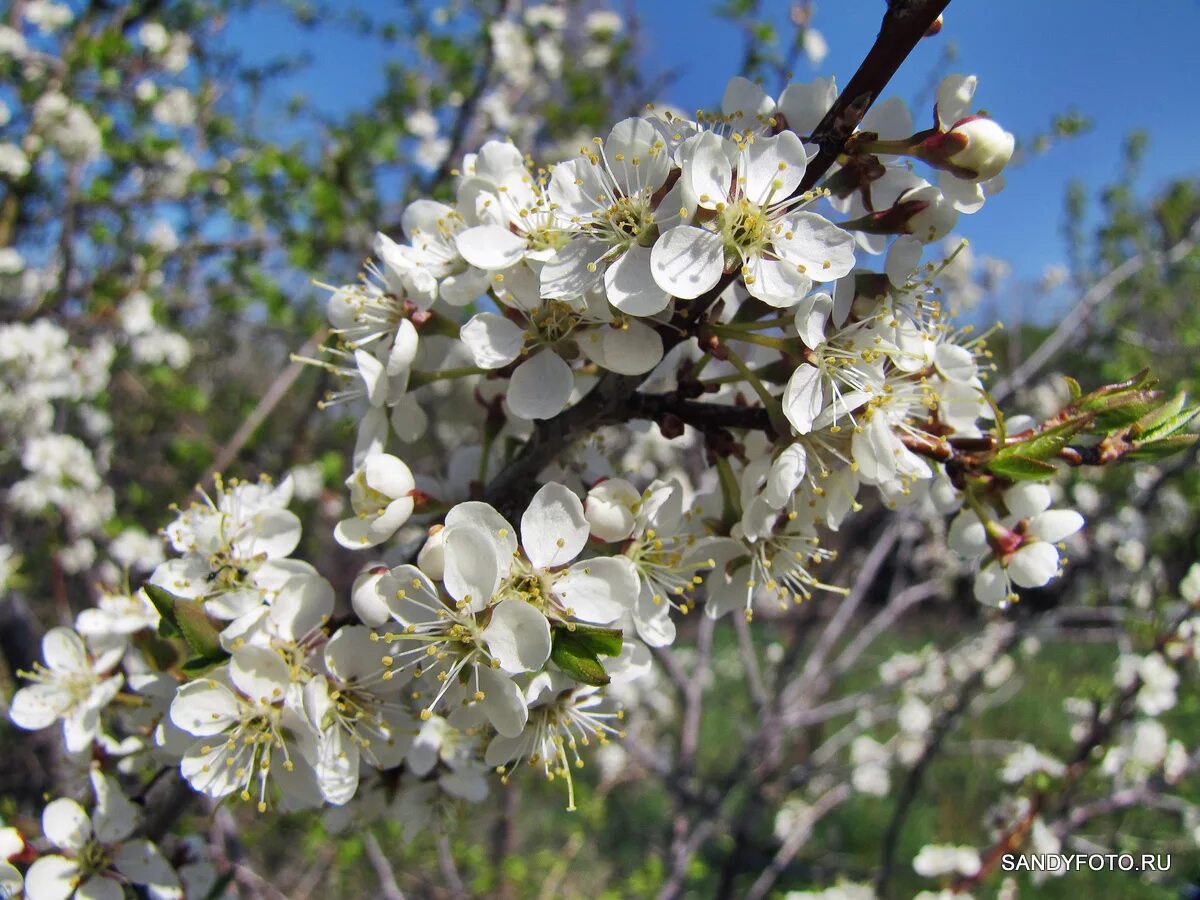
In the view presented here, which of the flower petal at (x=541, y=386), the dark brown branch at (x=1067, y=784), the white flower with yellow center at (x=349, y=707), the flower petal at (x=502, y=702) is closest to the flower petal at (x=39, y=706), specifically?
the white flower with yellow center at (x=349, y=707)

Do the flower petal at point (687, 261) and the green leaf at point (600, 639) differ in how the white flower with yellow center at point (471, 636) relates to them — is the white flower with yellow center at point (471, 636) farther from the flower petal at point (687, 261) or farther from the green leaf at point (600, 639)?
→ the flower petal at point (687, 261)

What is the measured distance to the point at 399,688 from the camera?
97 centimetres

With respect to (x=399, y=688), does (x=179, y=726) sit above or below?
below

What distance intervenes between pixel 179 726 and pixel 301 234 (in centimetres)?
310

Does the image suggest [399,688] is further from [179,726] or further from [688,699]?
[688,699]

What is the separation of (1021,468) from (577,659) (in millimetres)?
569

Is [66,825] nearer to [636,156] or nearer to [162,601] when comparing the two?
[162,601]

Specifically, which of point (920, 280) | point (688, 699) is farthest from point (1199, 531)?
point (920, 280)

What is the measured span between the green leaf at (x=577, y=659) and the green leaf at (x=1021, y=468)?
0.54 metres

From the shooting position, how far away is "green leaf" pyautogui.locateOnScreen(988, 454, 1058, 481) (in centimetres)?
88

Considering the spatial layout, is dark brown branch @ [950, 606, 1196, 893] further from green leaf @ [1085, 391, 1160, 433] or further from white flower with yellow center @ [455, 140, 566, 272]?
white flower with yellow center @ [455, 140, 566, 272]

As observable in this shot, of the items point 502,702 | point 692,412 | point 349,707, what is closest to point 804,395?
point 692,412

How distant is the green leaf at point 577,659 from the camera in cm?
78

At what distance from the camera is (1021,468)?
0.90 m
